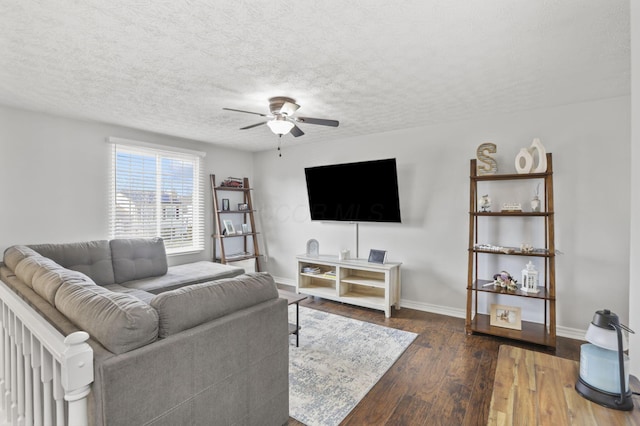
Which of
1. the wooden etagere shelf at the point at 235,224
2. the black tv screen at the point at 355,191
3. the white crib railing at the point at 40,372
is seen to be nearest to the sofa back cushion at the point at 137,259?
the wooden etagere shelf at the point at 235,224

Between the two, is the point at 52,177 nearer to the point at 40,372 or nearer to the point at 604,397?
the point at 40,372

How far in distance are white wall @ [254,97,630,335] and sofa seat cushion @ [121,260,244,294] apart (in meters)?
1.52

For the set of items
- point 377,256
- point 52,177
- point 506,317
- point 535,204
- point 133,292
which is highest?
point 52,177

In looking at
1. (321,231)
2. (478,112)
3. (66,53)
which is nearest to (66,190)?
(66,53)

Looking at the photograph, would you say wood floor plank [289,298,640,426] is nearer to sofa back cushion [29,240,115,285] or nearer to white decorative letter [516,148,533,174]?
white decorative letter [516,148,533,174]

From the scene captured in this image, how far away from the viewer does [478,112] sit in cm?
339

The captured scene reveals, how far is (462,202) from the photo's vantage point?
3760 mm

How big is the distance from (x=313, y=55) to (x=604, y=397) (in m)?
2.34

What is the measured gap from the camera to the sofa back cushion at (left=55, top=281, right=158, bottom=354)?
1201mm

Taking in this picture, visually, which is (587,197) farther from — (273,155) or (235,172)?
(235,172)

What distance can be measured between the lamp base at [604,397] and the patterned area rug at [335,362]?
52.9 inches

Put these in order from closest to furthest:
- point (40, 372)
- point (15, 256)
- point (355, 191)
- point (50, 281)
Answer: point (40, 372)
point (50, 281)
point (15, 256)
point (355, 191)

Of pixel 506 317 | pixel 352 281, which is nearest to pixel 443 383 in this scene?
pixel 506 317

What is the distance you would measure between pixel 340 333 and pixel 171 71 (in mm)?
2907
